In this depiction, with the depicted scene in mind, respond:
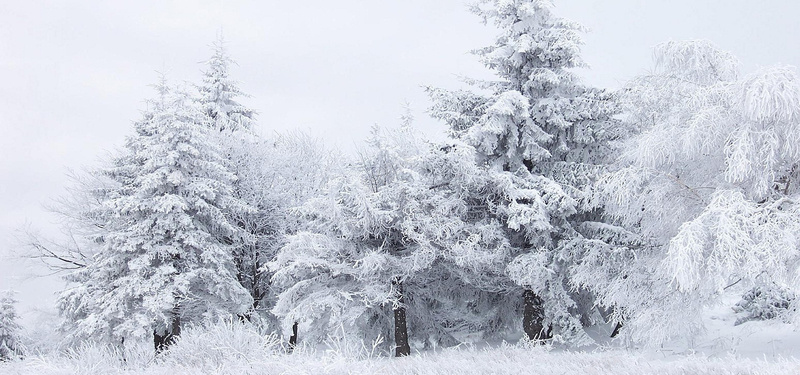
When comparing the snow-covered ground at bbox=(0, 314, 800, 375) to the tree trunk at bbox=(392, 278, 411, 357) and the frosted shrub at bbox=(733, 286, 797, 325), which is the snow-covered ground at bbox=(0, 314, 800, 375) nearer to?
the tree trunk at bbox=(392, 278, 411, 357)

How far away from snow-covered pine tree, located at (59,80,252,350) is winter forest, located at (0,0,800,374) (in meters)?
0.08

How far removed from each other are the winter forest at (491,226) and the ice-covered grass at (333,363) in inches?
2.9

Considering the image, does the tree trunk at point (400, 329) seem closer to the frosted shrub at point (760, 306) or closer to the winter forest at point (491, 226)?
the winter forest at point (491, 226)

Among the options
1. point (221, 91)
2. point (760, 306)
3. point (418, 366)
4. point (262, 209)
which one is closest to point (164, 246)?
point (262, 209)

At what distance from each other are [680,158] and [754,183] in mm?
1517

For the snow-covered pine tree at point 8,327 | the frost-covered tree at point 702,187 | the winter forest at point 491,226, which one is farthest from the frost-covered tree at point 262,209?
the snow-covered pine tree at point 8,327

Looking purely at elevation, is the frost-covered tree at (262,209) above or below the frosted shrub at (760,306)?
above

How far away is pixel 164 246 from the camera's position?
15.6 meters

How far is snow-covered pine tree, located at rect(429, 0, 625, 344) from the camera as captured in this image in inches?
520

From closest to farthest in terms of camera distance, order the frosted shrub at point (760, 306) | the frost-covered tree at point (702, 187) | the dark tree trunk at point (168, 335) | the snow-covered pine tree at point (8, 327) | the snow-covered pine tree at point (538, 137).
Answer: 1. the frost-covered tree at point (702, 187)
2. the snow-covered pine tree at point (538, 137)
3. the frosted shrub at point (760, 306)
4. the dark tree trunk at point (168, 335)
5. the snow-covered pine tree at point (8, 327)

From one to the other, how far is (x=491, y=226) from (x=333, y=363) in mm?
8595

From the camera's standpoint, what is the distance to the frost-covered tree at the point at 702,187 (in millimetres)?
8984

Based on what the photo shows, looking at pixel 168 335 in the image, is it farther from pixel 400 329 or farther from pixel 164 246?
pixel 400 329

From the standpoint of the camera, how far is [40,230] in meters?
19.7
